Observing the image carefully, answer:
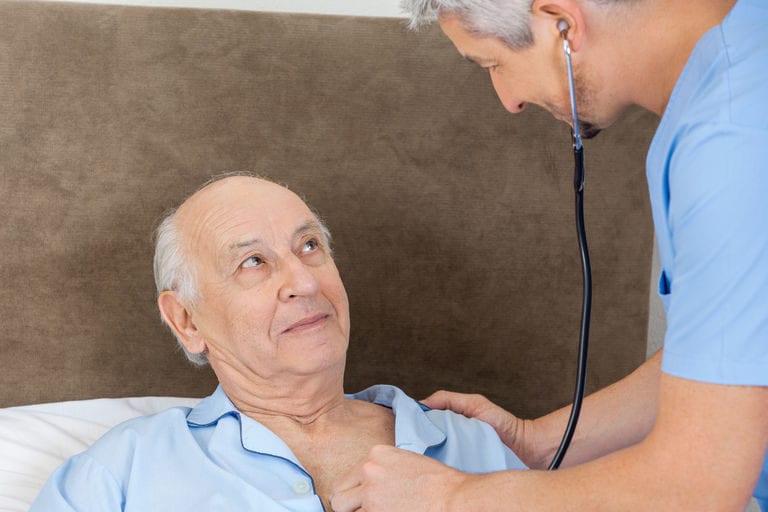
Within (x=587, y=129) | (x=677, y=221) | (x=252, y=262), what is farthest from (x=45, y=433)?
(x=677, y=221)

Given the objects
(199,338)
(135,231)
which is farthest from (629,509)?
(135,231)

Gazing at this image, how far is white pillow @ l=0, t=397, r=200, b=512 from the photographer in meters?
1.81

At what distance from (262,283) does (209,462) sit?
329mm

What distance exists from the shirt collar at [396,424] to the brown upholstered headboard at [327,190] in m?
0.48

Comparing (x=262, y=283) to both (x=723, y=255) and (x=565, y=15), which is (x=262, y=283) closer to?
(x=565, y=15)

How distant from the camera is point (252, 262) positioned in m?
1.71

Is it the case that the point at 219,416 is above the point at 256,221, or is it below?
below

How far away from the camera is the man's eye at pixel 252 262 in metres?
1.71

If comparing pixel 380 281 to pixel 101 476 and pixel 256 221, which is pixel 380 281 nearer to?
pixel 256 221

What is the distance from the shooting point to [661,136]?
3.91ft

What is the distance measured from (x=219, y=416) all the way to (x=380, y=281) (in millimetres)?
657

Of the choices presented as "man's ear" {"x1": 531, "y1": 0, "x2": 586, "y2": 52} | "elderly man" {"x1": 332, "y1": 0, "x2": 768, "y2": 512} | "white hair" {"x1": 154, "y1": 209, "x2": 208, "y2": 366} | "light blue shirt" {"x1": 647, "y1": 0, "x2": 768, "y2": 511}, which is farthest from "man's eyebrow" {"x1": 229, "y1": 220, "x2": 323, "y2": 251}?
"light blue shirt" {"x1": 647, "y1": 0, "x2": 768, "y2": 511}

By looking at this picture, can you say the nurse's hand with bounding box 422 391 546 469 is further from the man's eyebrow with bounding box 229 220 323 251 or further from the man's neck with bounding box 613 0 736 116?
the man's neck with bounding box 613 0 736 116

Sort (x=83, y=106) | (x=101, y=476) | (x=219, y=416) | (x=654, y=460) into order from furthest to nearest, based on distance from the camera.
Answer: (x=83, y=106) < (x=219, y=416) < (x=101, y=476) < (x=654, y=460)
